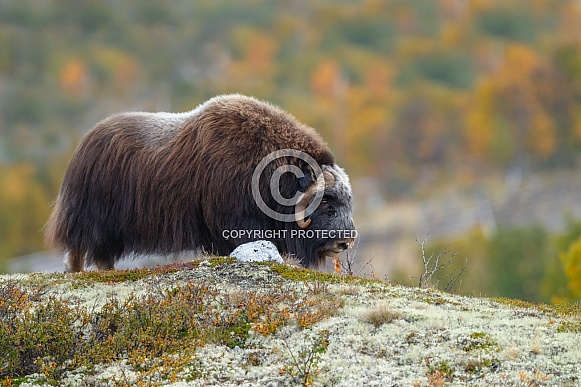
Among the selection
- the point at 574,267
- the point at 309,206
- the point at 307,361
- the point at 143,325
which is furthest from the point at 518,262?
the point at 307,361

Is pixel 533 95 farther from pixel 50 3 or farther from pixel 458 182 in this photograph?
pixel 50 3

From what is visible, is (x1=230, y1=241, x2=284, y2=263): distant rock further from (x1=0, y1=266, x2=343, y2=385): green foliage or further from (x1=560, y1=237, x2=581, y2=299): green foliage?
(x1=560, y1=237, x2=581, y2=299): green foliage

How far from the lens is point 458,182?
63.3m

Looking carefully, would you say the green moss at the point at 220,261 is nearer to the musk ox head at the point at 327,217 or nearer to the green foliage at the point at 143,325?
the green foliage at the point at 143,325

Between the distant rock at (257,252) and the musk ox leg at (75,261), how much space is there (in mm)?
1768

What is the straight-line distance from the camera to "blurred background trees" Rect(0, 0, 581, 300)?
58.2 m

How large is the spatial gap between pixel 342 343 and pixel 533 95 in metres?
60.8

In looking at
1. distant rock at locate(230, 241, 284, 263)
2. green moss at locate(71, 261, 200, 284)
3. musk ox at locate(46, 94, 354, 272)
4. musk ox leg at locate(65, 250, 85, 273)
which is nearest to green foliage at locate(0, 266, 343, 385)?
green moss at locate(71, 261, 200, 284)

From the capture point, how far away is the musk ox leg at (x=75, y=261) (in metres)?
9.20

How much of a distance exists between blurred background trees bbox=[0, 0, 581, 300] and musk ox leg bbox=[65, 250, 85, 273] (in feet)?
62.1

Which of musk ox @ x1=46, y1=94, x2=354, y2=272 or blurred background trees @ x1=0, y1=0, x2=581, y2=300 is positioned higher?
blurred background trees @ x1=0, y1=0, x2=581, y2=300

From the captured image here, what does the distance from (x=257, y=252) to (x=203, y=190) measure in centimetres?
90

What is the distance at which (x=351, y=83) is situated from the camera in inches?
3324

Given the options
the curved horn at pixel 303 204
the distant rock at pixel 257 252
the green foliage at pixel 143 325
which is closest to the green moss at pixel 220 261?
the distant rock at pixel 257 252
